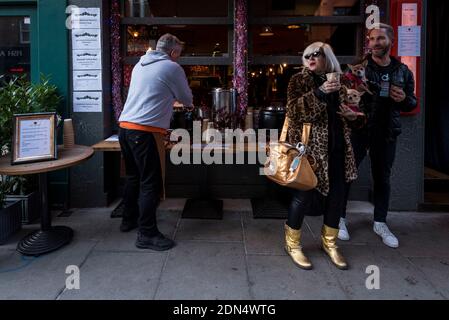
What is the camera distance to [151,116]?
3625 millimetres

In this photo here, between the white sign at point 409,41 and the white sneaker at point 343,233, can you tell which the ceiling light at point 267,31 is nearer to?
the white sign at point 409,41

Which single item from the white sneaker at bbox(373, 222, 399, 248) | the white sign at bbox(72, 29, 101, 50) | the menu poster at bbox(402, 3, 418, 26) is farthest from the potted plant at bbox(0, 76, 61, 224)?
the menu poster at bbox(402, 3, 418, 26)

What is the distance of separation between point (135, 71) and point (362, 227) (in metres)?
2.82

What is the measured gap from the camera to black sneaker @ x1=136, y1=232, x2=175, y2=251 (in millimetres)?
3787

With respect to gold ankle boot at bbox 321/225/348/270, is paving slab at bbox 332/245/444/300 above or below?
below

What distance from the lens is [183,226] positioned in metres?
4.44

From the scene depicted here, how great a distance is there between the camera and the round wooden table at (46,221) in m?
3.51

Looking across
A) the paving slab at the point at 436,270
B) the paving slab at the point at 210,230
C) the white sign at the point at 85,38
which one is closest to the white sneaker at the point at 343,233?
the paving slab at the point at 436,270

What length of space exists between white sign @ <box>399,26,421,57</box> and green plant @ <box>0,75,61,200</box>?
12.9ft

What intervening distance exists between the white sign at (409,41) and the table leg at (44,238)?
403 centimetres

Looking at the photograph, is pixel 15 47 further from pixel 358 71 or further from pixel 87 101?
pixel 358 71

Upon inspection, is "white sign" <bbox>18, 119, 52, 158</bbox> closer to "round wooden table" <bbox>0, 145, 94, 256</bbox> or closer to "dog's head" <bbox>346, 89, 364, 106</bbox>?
"round wooden table" <bbox>0, 145, 94, 256</bbox>

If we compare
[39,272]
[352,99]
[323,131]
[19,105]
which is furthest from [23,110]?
[352,99]
